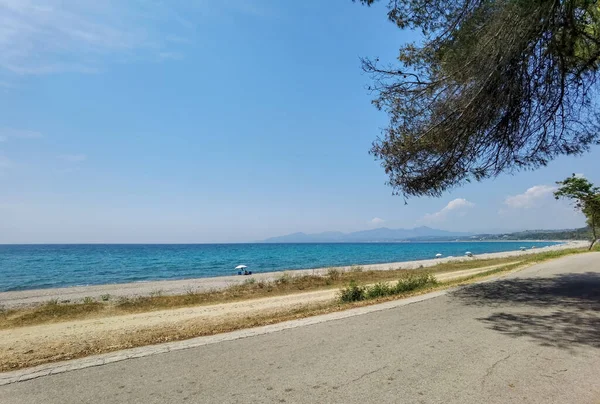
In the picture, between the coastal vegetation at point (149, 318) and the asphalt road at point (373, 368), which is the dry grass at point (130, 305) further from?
the asphalt road at point (373, 368)

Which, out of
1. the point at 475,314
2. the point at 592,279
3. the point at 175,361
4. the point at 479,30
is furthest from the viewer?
the point at 592,279

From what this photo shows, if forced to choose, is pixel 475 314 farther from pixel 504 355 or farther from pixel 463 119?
pixel 463 119

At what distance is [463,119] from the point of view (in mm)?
7945

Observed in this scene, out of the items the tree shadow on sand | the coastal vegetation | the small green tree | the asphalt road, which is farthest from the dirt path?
the small green tree

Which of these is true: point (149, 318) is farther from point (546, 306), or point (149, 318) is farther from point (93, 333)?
point (546, 306)

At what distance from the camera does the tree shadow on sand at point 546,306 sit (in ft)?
19.1

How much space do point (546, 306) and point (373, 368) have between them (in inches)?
226

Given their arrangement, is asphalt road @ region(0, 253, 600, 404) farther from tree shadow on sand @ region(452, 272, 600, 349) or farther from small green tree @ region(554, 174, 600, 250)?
small green tree @ region(554, 174, 600, 250)

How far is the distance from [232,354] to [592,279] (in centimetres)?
1289

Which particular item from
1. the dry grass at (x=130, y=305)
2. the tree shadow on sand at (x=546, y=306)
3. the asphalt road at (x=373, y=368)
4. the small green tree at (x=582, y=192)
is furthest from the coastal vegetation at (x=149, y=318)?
the small green tree at (x=582, y=192)

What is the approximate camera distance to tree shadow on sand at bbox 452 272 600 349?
5.82m

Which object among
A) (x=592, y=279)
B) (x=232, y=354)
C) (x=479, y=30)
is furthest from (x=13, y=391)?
(x=592, y=279)

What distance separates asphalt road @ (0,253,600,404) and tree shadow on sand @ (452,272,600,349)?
0.16 ft

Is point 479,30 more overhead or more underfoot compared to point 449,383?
more overhead
